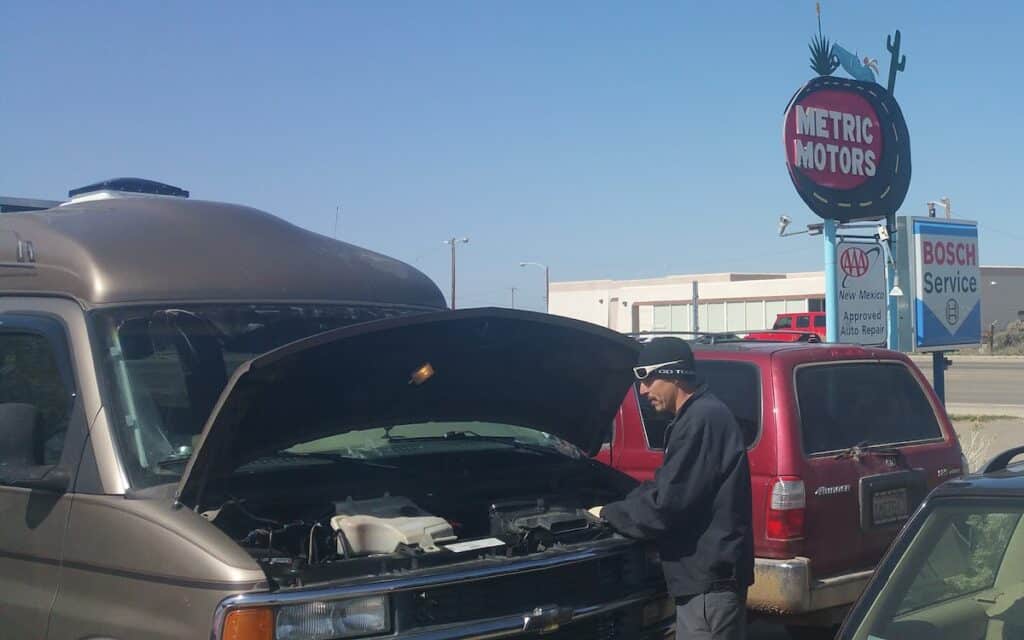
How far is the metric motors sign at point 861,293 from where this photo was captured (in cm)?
1409

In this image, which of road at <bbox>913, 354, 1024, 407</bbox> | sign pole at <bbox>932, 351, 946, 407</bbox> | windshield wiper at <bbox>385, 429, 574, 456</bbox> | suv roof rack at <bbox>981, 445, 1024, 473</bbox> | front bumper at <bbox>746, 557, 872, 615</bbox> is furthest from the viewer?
road at <bbox>913, 354, 1024, 407</bbox>

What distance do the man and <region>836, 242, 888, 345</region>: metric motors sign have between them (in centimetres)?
1036

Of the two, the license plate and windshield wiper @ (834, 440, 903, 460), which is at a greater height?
windshield wiper @ (834, 440, 903, 460)

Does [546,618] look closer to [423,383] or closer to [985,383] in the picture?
[423,383]

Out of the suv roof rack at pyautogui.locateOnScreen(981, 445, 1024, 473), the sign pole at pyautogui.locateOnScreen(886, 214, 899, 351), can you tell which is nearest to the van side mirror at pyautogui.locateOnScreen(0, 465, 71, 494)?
the suv roof rack at pyautogui.locateOnScreen(981, 445, 1024, 473)

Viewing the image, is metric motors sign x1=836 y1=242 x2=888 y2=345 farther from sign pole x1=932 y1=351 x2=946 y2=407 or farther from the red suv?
the red suv

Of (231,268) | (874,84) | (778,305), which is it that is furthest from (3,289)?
(778,305)

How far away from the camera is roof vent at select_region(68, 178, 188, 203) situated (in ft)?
18.0

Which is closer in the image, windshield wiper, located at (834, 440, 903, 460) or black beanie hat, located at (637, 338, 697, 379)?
black beanie hat, located at (637, 338, 697, 379)

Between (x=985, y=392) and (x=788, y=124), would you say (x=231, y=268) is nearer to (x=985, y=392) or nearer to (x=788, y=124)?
(x=788, y=124)

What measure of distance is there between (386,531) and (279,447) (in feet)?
2.03

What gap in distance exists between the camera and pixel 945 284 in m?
15.4

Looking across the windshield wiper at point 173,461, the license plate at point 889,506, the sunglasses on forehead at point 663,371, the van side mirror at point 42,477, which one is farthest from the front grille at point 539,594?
the license plate at point 889,506

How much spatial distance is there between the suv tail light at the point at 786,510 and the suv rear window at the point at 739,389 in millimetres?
338
